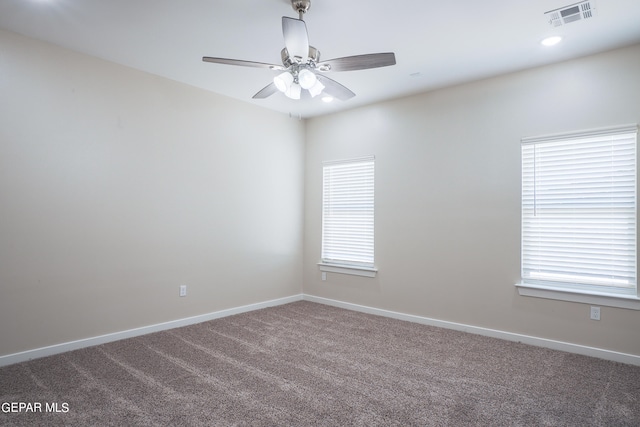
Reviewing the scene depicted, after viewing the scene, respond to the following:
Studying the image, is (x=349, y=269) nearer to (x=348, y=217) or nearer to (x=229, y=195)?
(x=348, y=217)

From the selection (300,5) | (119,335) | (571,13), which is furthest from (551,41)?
(119,335)

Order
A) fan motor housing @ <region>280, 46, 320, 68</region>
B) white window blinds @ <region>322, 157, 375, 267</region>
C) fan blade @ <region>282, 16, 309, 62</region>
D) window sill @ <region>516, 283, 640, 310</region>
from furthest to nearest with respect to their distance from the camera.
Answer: white window blinds @ <region>322, 157, 375, 267</region>
window sill @ <region>516, 283, 640, 310</region>
fan motor housing @ <region>280, 46, 320, 68</region>
fan blade @ <region>282, 16, 309, 62</region>

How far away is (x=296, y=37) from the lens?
85.7 inches

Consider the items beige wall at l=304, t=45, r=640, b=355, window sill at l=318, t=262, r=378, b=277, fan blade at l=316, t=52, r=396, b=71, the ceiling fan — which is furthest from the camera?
window sill at l=318, t=262, r=378, b=277

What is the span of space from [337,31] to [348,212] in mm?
2589

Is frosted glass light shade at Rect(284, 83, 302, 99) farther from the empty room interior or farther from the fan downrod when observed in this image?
the fan downrod

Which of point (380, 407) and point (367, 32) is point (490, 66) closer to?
point (367, 32)

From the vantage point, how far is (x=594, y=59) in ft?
10.8

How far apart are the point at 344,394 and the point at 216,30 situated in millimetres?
2928

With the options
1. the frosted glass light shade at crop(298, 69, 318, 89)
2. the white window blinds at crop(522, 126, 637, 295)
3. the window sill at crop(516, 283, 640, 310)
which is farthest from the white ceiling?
the window sill at crop(516, 283, 640, 310)

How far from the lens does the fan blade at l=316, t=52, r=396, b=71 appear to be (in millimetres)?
2350

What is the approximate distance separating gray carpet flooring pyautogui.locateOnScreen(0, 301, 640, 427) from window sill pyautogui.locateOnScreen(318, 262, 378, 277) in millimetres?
1037

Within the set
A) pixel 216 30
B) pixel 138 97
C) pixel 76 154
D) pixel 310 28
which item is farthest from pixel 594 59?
pixel 76 154

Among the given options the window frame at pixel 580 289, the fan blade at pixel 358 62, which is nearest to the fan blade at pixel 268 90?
the fan blade at pixel 358 62
